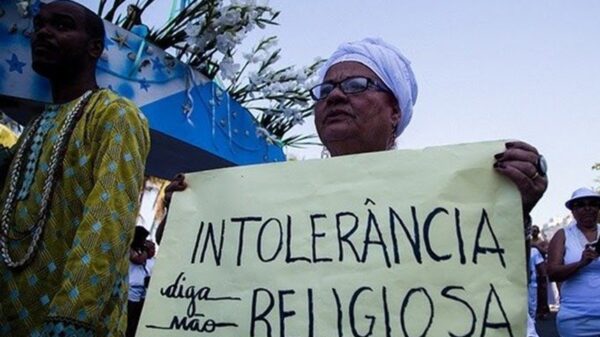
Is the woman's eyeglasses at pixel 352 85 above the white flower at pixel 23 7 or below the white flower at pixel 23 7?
below

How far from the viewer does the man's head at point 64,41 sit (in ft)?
5.90

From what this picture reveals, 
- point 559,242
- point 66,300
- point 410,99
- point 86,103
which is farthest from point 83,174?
point 559,242

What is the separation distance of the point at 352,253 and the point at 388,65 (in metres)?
0.64

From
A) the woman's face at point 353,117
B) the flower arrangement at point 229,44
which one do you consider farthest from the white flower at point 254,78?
the woman's face at point 353,117

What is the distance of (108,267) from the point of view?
4.69ft

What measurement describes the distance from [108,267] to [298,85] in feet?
9.32

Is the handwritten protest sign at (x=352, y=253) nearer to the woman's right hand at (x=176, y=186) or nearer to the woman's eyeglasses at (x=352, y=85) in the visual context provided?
the woman's right hand at (x=176, y=186)

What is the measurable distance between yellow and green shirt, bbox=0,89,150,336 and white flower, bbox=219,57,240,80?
204 cm

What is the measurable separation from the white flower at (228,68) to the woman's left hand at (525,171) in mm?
2681

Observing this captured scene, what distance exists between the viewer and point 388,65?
1.67 meters

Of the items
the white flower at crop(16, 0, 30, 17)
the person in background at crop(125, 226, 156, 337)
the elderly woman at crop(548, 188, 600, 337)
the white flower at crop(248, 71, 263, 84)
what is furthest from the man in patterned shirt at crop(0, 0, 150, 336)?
the person in background at crop(125, 226, 156, 337)

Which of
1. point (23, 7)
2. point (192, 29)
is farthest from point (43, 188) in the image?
point (192, 29)

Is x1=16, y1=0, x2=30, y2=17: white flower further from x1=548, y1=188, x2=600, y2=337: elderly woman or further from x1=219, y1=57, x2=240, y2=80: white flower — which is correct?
x1=548, y1=188, x2=600, y2=337: elderly woman

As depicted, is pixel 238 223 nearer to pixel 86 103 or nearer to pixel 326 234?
pixel 326 234
